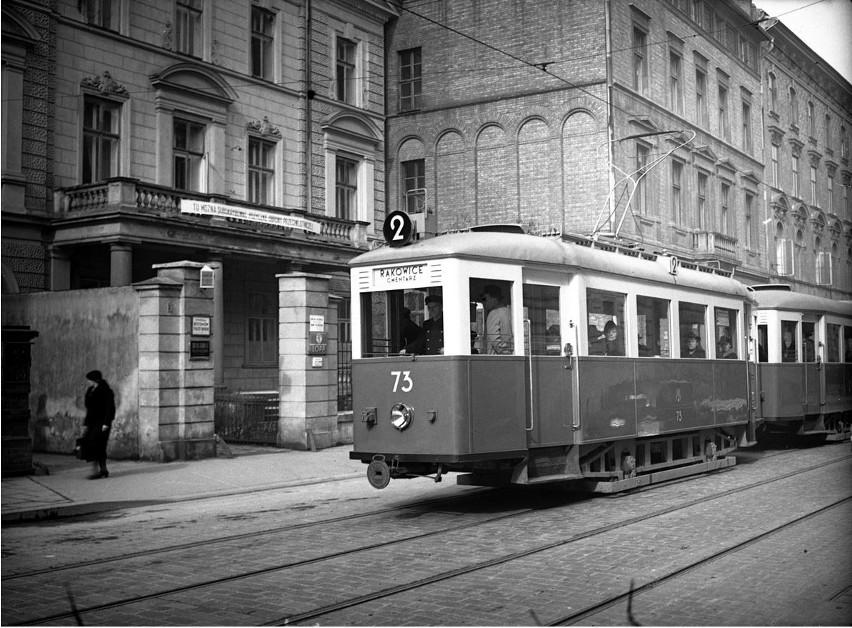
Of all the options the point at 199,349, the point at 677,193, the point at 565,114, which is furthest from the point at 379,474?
the point at 677,193

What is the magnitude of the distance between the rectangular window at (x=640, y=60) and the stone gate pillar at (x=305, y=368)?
682 inches

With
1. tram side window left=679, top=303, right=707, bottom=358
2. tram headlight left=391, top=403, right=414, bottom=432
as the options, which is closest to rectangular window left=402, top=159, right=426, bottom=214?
tram side window left=679, top=303, right=707, bottom=358

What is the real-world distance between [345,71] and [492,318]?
23.3 meters

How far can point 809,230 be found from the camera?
143 feet

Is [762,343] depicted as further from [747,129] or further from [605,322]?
[747,129]

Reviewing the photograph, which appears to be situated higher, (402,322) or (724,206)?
(724,206)

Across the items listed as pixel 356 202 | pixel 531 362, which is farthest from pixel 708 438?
pixel 356 202

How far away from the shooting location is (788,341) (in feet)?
61.4

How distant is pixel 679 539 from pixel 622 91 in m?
23.9

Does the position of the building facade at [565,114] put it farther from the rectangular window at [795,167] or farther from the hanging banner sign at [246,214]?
the rectangular window at [795,167]

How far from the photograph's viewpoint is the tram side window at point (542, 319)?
424 inches

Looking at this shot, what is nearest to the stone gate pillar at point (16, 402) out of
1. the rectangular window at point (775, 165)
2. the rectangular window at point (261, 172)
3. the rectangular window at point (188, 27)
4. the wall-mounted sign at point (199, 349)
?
the wall-mounted sign at point (199, 349)

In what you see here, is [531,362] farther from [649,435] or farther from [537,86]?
[537,86]

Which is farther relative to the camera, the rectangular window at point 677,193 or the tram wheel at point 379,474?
the rectangular window at point 677,193
